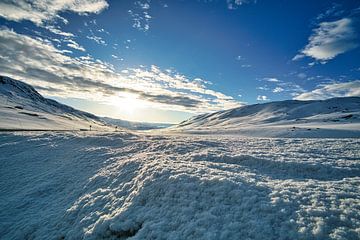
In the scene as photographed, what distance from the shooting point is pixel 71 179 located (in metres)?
14.4

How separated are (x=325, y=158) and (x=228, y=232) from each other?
36.0ft

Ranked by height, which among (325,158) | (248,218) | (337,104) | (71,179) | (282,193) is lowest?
(71,179)

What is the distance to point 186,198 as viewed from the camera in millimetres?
9164

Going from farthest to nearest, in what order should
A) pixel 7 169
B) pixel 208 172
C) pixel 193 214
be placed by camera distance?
pixel 7 169 < pixel 208 172 < pixel 193 214

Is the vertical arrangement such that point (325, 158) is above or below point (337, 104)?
below

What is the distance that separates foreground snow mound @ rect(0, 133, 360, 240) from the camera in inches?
284

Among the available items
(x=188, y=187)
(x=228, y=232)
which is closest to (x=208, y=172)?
(x=188, y=187)

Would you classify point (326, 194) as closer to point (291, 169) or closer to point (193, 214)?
point (291, 169)

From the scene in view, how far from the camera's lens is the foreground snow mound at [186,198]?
721 cm

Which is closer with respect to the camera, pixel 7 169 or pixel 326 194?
pixel 326 194

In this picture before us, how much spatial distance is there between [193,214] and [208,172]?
10.7 ft

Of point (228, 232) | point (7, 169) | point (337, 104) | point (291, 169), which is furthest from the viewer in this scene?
point (337, 104)

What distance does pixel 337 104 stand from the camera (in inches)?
6654

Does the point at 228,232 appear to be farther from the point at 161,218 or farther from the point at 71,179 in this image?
the point at 71,179
